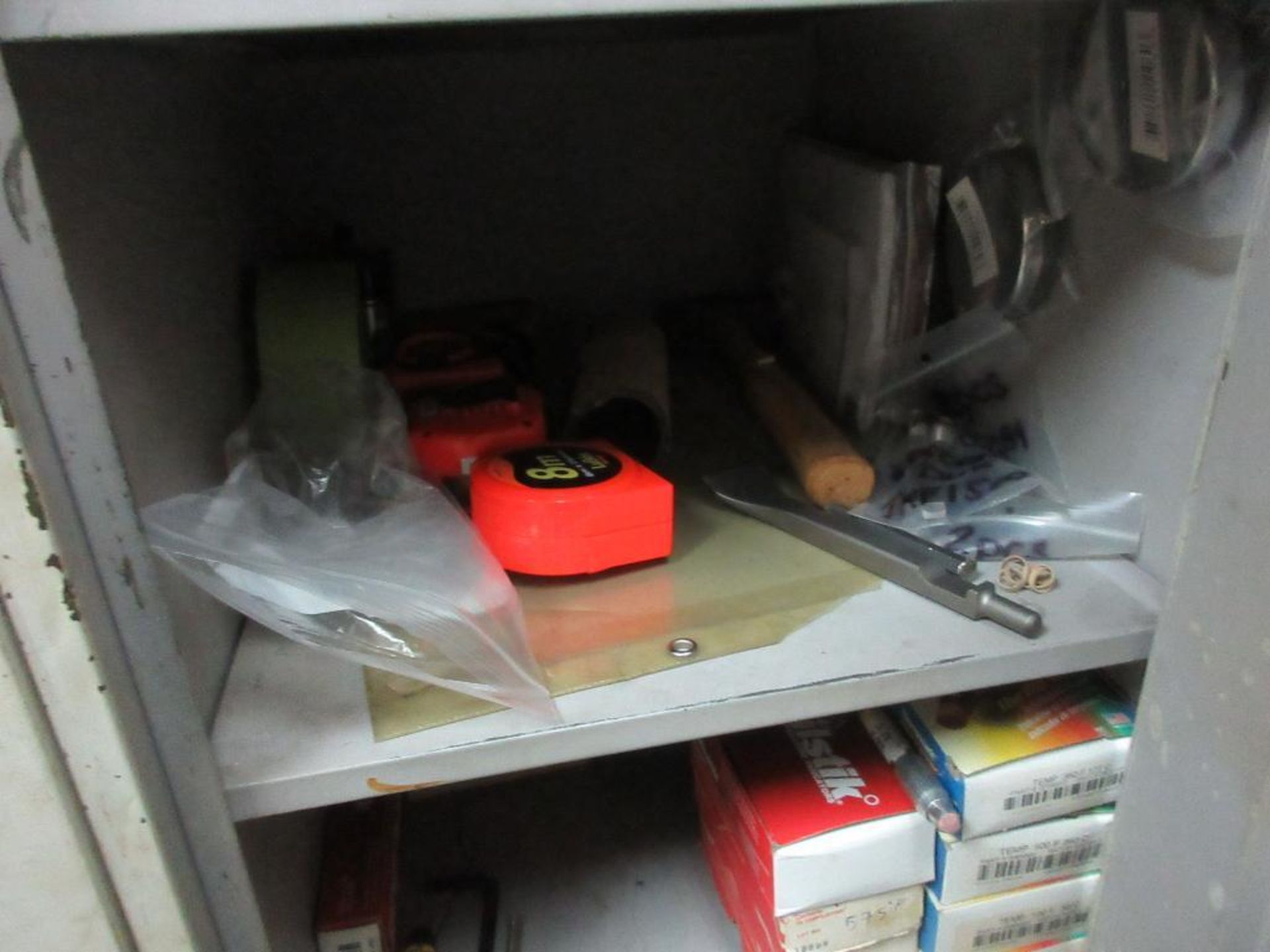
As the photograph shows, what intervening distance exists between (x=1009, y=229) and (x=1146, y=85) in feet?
0.35

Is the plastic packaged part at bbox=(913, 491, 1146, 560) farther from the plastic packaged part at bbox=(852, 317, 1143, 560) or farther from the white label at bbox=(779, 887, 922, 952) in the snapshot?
the white label at bbox=(779, 887, 922, 952)

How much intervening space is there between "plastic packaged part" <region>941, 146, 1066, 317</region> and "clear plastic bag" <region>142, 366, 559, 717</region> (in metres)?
0.34

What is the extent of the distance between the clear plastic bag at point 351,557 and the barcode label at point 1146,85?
374 millimetres

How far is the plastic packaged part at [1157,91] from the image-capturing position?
40 centimetres

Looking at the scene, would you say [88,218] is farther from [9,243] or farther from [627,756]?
[627,756]

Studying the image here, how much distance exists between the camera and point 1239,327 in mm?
350

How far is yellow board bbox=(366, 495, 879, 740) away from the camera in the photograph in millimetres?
424

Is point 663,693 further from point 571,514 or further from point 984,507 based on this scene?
point 984,507

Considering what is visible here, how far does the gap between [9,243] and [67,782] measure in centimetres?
19

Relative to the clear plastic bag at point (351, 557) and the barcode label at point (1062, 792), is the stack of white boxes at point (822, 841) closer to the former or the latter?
the barcode label at point (1062, 792)

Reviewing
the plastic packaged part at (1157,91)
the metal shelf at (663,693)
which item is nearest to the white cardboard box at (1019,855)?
the metal shelf at (663,693)

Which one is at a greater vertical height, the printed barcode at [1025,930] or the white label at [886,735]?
the white label at [886,735]

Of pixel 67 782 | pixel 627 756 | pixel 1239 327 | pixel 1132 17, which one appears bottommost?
pixel 627 756

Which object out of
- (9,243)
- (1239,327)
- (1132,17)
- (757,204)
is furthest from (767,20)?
(9,243)
